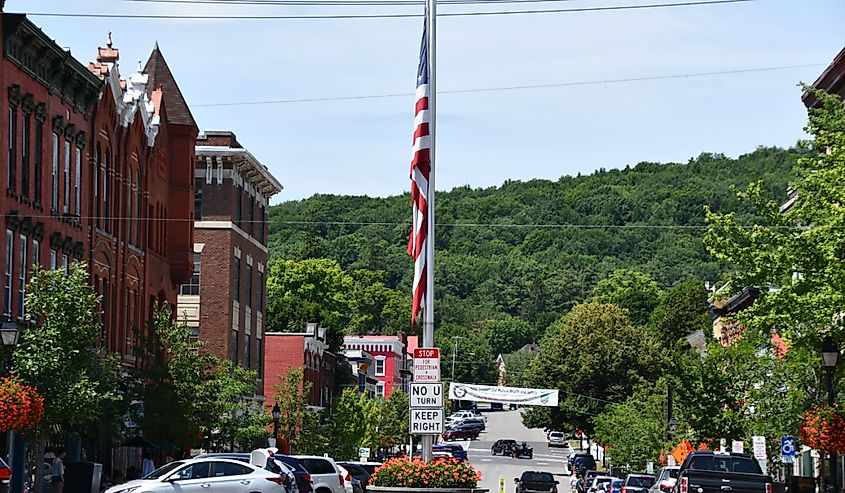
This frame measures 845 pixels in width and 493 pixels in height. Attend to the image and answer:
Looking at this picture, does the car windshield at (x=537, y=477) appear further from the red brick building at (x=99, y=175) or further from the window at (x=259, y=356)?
the window at (x=259, y=356)

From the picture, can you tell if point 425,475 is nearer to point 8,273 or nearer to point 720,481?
point 720,481

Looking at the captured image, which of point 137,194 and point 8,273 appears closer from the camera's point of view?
point 8,273

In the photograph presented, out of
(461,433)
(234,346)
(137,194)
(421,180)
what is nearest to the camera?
(421,180)

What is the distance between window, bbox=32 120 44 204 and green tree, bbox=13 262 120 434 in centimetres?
619

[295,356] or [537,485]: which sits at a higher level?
[295,356]

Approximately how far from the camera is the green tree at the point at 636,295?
170 m

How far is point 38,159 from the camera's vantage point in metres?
44.6

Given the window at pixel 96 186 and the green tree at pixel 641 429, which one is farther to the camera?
the green tree at pixel 641 429

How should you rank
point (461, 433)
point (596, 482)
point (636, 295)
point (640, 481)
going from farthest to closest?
point (636, 295) → point (461, 433) → point (596, 482) → point (640, 481)

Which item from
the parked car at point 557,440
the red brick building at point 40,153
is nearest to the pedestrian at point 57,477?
the red brick building at point 40,153

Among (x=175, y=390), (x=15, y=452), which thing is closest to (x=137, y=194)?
(x=175, y=390)

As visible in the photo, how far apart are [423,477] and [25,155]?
2321 cm

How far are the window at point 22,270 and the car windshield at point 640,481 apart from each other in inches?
839

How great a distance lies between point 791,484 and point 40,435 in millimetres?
22332
